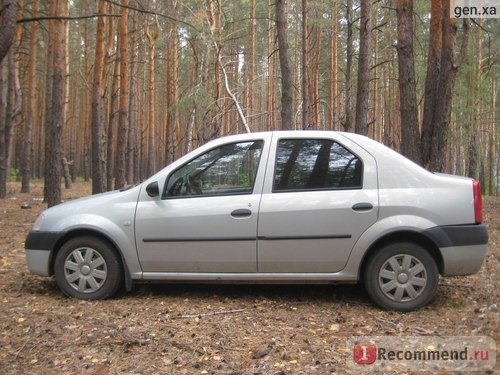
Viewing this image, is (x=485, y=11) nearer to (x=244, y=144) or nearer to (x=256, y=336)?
(x=244, y=144)

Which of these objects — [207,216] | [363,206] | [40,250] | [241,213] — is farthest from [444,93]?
[40,250]

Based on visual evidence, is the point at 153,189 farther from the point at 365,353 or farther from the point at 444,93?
the point at 444,93

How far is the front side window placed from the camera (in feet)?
16.2

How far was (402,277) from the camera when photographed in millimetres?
4605

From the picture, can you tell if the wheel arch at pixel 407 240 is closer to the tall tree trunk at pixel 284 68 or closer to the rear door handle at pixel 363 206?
the rear door handle at pixel 363 206

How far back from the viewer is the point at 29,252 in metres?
5.19

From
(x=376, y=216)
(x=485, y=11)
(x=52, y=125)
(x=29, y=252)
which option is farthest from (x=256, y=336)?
(x=485, y=11)

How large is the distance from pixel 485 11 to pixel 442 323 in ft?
28.4

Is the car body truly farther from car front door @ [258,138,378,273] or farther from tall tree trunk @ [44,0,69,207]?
tall tree trunk @ [44,0,69,207]

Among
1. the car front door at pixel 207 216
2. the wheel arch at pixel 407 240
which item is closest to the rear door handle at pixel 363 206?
the wheel arch at pixel 407 240

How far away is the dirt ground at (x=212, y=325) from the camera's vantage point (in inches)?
139

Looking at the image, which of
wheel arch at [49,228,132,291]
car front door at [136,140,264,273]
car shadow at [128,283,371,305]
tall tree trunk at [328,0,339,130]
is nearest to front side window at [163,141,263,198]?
car front door at [136,140,264,273]

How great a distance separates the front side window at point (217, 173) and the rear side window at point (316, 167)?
288mm

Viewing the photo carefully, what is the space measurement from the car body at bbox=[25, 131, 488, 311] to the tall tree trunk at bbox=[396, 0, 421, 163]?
4473mm
